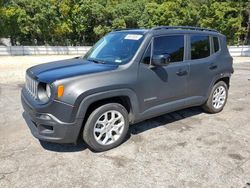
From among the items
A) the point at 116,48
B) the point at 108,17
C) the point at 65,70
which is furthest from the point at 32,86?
the point at 108,17

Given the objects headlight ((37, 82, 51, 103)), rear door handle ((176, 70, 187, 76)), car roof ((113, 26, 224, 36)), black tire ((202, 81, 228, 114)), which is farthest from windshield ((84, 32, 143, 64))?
black tire ((202, 81, 228, 114))

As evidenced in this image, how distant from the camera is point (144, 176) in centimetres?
352

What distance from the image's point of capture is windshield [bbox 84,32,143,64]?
443 cm

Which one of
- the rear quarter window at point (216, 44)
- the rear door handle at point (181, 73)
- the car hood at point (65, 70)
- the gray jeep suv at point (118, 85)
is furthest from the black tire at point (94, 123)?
the rear quarter window at point (216, 44)

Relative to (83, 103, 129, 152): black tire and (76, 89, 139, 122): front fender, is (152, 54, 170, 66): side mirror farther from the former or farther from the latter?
(83, 103, 129, 152): black tire

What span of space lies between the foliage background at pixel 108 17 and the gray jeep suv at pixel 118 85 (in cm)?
1979

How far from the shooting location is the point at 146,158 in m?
3.98

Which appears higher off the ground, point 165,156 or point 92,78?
point 92,78

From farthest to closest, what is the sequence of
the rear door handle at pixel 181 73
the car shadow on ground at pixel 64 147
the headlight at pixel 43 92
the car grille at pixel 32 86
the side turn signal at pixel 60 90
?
the rear door handle at pixel 181 73 → the car shadow on ground at pixel 64 147 → the car grille at pixel 32 86 → the headlight at pixel 43 92 → the side turn signal at pixel 60 90

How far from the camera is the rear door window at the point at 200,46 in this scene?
205 inches

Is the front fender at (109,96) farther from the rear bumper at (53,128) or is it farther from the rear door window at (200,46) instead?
the rear door window at (200,46)

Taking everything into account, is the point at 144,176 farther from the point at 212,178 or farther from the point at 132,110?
the point at 132,110

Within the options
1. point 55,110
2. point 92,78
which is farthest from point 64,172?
point 92,78

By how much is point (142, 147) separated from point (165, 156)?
0.42 m
